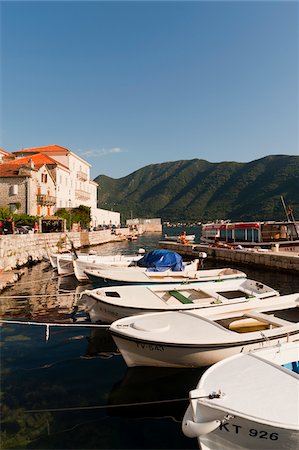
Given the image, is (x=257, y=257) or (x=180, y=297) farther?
(x=257, y=257)

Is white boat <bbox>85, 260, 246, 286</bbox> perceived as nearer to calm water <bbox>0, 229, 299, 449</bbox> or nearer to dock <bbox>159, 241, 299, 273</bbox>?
calm water <bbox>0, 229, 299, 449</bbox>

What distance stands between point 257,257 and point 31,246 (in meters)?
20.9

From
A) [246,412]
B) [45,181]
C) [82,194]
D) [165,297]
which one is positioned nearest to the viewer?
[246,412]

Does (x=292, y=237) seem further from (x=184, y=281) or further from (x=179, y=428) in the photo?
(x=179, y=428)

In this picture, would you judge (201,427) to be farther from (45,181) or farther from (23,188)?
(45,181)

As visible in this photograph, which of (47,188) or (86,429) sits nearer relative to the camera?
(86,429)

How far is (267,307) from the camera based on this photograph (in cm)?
970

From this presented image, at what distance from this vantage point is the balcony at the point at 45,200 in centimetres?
4807

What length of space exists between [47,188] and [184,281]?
42816 millimetres

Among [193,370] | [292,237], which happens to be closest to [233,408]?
[193,370]

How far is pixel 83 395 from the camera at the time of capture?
7047mm

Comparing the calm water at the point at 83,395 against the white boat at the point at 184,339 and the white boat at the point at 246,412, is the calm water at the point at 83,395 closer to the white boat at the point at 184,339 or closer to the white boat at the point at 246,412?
the white boat at the point at 184,339

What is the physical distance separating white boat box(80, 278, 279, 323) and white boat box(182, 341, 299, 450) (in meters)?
5.12

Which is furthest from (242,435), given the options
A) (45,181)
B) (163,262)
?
(45,181)
